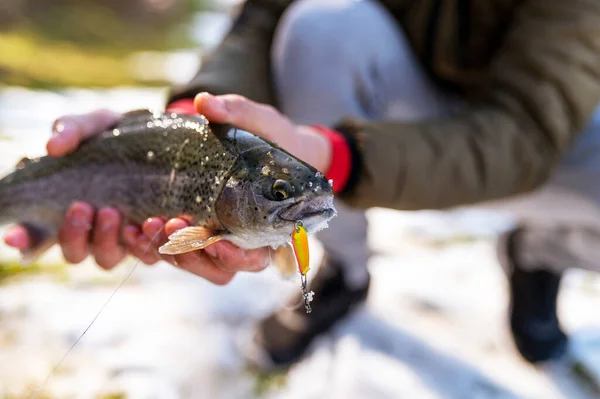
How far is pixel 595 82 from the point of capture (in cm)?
98

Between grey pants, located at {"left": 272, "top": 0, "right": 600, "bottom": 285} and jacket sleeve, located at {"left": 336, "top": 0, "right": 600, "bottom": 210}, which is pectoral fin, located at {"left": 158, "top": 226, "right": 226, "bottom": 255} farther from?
grey pants, located at {"left": 272, "top": 0, "right": 600, "bottom": 285}

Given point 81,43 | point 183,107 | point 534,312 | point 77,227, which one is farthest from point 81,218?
point 81,43

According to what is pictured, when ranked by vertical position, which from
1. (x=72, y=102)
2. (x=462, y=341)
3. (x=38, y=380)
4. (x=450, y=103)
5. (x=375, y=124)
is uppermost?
(x=375, y=124)

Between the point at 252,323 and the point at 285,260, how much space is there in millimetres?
678

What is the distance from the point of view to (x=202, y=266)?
74cm

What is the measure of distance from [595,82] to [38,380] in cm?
121

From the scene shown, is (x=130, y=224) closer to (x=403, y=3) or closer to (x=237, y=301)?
(x=237, y=301)

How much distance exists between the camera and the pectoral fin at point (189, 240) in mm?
620

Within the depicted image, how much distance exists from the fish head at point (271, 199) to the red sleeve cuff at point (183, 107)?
0.55 ft

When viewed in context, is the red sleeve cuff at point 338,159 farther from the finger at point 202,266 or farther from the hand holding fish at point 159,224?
the finger at point 202,266

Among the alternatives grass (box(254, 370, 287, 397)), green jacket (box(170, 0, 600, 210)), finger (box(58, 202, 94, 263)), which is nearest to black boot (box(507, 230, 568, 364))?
green jacket (box(170, 0, 600, 210))

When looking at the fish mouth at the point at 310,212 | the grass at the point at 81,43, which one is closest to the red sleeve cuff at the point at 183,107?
the fish mouth at the point at 310,212

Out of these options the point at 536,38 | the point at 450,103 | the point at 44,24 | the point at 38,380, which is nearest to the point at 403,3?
the point at 450,103

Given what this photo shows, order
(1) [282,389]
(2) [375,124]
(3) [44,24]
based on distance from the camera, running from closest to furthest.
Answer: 1. (2) [375,124]
2. (1) [282,389]
3. (3) [44,24]
